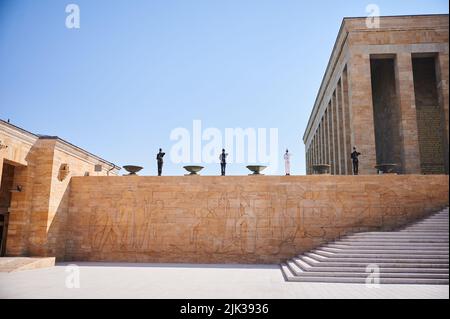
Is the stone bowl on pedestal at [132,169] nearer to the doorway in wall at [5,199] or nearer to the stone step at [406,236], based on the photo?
the doorway in wall at [5,199]

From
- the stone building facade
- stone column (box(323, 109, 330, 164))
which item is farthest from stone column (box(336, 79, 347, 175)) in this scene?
stone column (box(323, 109, 330, 164))

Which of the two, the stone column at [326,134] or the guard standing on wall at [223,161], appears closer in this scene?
the guard standing on wall at [223,161]

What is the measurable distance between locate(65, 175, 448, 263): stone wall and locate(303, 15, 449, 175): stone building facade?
5817 mm

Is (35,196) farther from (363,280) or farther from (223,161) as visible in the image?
(363,280)

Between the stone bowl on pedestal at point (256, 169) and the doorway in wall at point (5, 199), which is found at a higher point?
the stone bowl on pedestal at point (256, 169)

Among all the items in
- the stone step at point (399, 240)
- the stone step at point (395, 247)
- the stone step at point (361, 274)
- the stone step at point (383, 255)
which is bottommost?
the stone step at point (361, 274)

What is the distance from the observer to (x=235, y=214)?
1463 cm

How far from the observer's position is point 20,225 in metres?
13.5

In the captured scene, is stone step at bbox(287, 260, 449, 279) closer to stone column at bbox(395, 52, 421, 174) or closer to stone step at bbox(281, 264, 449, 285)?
stone step at bbox(281, 264, 449, 285)

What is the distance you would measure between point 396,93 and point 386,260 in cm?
1465

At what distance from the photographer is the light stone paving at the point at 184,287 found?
7.35m

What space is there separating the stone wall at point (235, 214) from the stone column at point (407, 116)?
19.0ft

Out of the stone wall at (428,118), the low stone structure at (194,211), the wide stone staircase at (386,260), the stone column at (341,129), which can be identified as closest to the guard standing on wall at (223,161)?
the low stone structure at (194,211)
